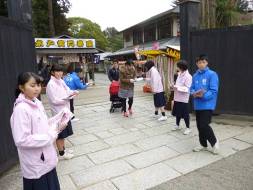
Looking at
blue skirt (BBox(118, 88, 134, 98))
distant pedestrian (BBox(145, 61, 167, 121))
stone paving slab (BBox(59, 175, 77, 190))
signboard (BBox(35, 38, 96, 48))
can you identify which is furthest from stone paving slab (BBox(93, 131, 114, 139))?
signboard (BBox(35, 38, 96, 48))

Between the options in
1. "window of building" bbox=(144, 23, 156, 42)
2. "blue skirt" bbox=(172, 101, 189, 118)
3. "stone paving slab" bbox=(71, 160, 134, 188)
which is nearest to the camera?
"stone paving slab" bbox=(71, 160, 134, 188)

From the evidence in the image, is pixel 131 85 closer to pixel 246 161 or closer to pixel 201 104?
pixel 201 104

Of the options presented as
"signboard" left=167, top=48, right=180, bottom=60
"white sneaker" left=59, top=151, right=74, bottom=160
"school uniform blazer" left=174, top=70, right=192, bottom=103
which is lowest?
"white sneaker" left=59, top=151, right=74, bottom=160

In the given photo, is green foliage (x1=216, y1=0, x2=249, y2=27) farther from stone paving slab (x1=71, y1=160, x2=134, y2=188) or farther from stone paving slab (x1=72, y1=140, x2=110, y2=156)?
stone paving slab (x1=71, y1=160, x2=134, y2=188)

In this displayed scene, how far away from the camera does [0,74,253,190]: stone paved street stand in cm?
383

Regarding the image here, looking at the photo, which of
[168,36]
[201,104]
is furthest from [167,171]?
[168,36]

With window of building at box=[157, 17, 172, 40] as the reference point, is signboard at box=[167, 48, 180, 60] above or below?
below

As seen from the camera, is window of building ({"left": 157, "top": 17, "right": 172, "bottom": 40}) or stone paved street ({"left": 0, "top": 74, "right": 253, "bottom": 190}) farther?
window of building ({"left": 157, "top": 17, "right": 172, "bottom": 40})

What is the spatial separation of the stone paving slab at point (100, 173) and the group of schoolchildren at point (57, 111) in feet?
2.40

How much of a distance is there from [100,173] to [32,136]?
1958 millimetres

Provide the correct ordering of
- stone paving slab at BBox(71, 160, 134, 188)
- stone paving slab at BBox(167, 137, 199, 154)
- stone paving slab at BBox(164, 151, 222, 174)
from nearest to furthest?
stone paving slab at BBox(71, 160, 134, 188), stone paving slab at BBox(164, 151, 222, 174), stone paving slab at BBox(167, 137, 199, 154)

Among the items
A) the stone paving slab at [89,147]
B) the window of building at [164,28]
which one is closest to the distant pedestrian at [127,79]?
the stone paving slab at [89,147]

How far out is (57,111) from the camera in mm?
4441

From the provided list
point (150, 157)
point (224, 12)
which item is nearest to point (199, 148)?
point (150, 157)
